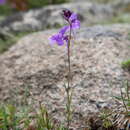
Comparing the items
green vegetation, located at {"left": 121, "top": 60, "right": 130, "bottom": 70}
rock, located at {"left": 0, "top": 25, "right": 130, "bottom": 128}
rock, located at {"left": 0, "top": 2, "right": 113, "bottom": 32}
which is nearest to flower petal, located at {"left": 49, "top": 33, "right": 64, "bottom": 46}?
rock, located at {"left": 0, "top": 25, "right": 130, "bottom": 128}

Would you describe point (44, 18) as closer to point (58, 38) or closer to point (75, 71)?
point (75, 71)

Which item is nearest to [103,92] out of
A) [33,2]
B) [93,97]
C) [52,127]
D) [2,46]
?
[93,97]

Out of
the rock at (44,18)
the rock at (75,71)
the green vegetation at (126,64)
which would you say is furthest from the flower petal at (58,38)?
the rock at (44,18)

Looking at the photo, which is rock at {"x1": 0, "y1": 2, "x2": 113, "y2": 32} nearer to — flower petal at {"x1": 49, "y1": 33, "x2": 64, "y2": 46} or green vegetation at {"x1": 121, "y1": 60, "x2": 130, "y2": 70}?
green vegetation at {"x1": 121, "y1": 60, "x2": 130, "y2": 70}

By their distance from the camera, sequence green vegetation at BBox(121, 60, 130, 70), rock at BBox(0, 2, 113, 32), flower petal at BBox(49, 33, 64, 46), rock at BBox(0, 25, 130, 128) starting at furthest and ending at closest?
rock at BBox(0, 2, 113, 32) → green vegetation at BBox(121, 60, 130, 70) → rock at BBox(0, 25, 130, 128) → flower petal at BBox(49, 33, 64, 46)

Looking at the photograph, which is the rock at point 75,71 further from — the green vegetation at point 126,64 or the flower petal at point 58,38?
the flower petal at point 58,38

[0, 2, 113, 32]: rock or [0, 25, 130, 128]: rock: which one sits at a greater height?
[0, 2, 113, 32]: rock

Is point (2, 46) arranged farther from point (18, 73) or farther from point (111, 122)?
point (111, 122)

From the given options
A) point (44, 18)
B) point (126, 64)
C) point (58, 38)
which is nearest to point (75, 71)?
point (126, 64)
